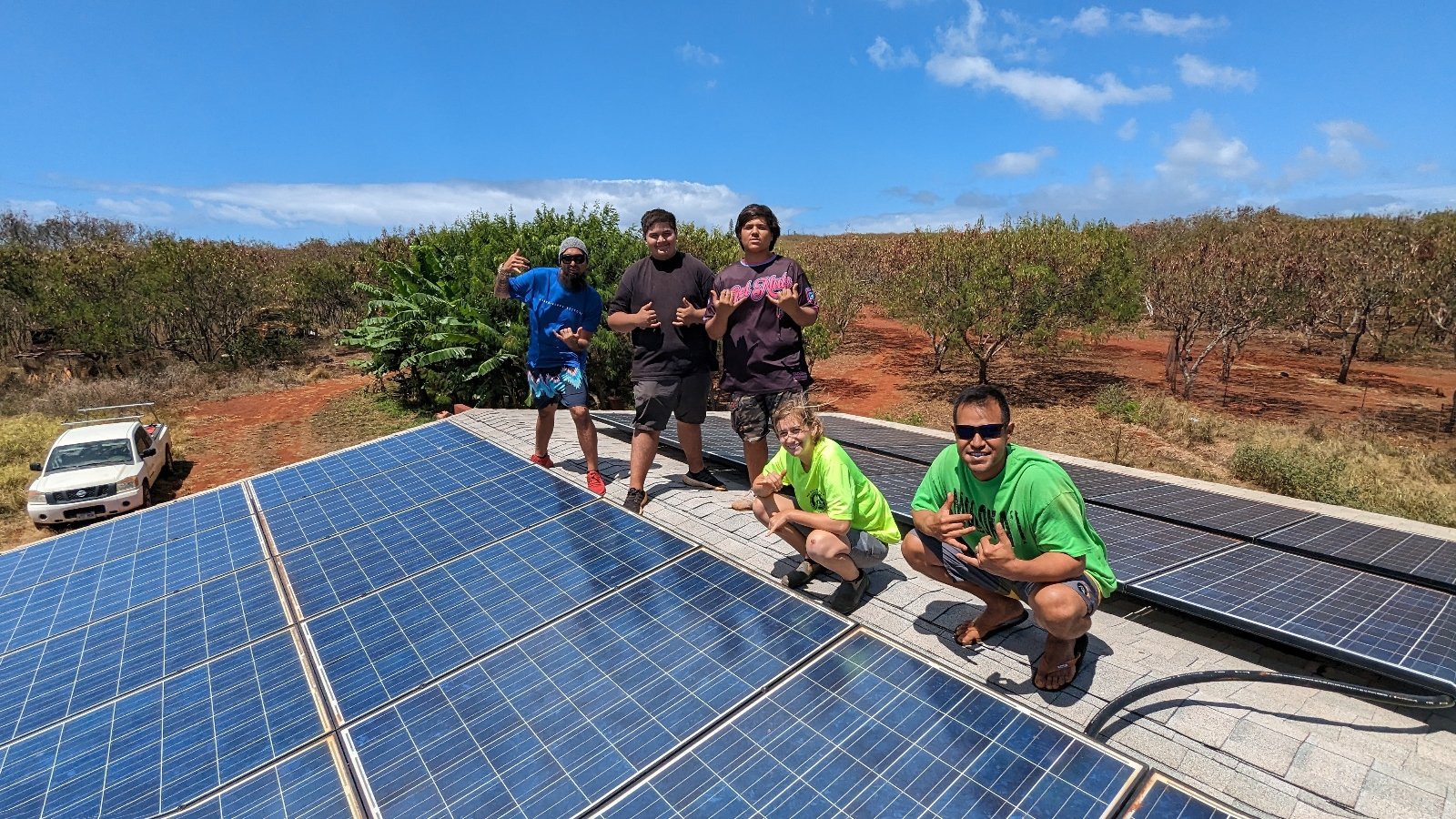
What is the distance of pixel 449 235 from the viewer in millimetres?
16844

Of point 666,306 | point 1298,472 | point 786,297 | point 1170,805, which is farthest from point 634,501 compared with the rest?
point 1298,472

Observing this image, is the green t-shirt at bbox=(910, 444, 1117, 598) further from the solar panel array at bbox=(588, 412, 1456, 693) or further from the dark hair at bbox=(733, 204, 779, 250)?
the dark hair at bbox=(733, 204, 779, 250)

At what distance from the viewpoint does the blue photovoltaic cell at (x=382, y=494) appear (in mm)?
4918

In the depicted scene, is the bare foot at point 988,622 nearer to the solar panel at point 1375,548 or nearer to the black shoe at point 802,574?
the black shoe at point 802,574

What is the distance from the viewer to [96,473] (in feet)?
32.4

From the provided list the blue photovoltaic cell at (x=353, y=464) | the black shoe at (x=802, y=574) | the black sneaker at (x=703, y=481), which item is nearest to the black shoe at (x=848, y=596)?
the black shoe at (x=802, y=574)

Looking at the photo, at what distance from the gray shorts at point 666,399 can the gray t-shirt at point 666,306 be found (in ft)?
0.19

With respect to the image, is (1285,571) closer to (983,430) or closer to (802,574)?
(983,430)

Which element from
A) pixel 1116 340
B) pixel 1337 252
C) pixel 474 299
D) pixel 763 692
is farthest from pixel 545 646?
pixel 1116 340

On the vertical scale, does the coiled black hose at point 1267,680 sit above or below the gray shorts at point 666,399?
below

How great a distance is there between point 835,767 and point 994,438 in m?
1.43

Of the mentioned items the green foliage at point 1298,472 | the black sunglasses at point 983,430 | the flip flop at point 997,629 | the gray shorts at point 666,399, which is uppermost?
the black sunglasses at point 983,430

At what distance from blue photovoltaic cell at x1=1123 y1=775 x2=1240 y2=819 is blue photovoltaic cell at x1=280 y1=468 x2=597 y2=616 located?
379cm

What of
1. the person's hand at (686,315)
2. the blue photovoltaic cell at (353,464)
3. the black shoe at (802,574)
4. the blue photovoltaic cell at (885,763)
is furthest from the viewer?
the blue photovoltaic cell at (353,464)
